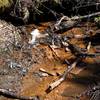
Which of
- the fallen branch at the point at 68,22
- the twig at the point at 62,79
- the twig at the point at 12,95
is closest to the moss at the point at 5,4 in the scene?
the fallen branch at the point at 68,22

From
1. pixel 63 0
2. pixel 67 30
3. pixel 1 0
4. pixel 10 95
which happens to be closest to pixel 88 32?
pixel 67 30

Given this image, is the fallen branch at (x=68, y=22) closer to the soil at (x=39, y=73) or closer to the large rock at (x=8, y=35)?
the soil at (x=39, y=73)

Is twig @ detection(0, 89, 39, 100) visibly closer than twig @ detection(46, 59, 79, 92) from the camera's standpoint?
Yes

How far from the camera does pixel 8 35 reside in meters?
7.96

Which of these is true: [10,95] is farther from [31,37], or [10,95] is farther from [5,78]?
[31,37]

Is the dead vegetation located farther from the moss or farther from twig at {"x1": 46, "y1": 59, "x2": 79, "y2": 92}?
the moss

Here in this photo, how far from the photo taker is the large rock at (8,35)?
7.71 metres

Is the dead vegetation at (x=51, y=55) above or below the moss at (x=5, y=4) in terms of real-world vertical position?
below

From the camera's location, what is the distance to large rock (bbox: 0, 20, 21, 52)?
25.3 ft

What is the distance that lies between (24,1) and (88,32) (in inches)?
77.1

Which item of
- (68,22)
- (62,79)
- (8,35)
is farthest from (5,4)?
(62,79)

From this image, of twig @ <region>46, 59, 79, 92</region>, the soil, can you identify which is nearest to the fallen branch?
the soil

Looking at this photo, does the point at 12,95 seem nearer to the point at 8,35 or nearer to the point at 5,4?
the point at 8,35

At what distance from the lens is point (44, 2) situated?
8.85 meters
